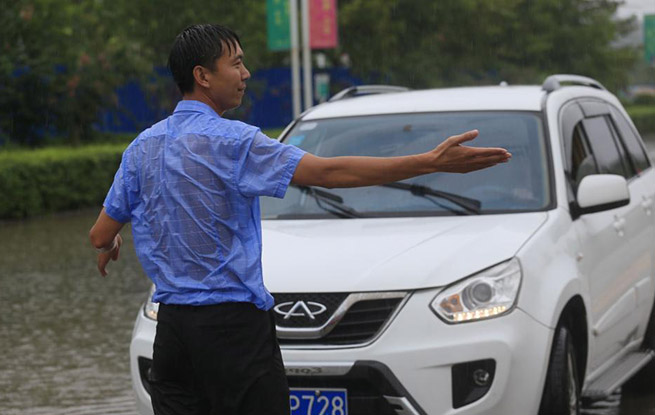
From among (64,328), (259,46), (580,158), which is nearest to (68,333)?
(64,328)

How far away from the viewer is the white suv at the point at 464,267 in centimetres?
496

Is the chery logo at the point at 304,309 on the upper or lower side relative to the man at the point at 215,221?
lower

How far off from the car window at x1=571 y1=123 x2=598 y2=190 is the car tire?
1064 millimetres

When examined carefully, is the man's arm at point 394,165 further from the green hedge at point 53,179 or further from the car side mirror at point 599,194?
the green hedge at point 53,179

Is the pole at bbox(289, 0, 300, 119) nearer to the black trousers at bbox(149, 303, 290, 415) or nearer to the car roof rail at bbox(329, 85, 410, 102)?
the car roof rail at bbox(329, 85, 410, 102)

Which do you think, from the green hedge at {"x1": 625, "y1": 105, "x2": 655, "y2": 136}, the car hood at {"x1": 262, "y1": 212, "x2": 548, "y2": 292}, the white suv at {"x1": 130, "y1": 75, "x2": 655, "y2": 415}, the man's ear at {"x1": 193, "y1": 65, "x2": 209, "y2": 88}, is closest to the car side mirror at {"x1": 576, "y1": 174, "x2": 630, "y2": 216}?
the white suv at {"x1": 130, "y1": 75, "x2": 655, "y2": 415}

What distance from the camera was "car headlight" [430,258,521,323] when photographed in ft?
16.5

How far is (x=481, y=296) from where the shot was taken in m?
5.10

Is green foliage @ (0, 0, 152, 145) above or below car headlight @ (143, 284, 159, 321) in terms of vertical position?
below

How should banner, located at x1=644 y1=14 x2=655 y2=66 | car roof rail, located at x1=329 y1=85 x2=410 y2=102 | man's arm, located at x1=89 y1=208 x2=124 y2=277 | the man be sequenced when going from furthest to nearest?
banner, located at x1=644 y1=14 x2=655 y2=66 → car roof rail, located at x1=329 y1=85 x2=410 y2=102 → man's arm, located at x1=89 y1=208 x2=124 y2=277 → the man

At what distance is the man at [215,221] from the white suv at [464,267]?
1.25 meters

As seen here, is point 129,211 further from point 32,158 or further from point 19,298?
point 32,158

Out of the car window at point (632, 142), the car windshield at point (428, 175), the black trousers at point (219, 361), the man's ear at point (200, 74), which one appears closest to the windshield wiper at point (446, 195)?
the car windshield at point (428, 175)

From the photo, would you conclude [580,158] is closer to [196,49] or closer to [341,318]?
[341,318]
